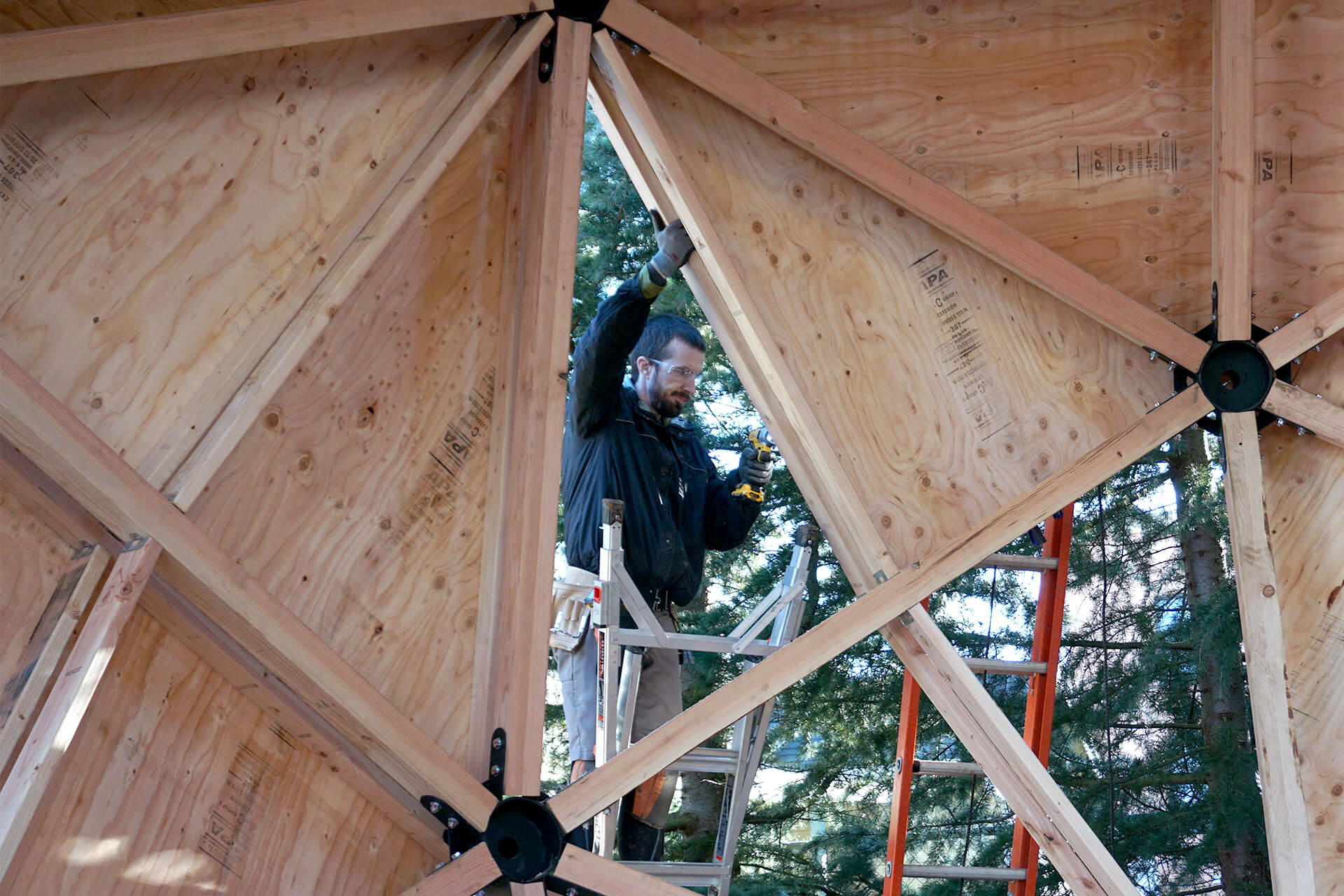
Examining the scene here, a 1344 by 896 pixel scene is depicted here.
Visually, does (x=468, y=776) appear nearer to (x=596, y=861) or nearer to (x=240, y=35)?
(x=596, y=861)

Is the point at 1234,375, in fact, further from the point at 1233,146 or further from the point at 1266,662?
the point at 1266,662

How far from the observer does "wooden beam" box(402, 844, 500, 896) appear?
3.83m

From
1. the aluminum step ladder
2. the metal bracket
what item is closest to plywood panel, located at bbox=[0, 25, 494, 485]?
the metal bracket

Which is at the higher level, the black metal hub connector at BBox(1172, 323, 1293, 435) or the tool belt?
the black metal hub connector at BBox(1172, 323, 1293, 435)

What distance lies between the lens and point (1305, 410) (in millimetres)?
Answer: 4387

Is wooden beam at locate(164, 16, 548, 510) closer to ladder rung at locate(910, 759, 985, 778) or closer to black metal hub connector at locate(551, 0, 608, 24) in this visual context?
black metal hub connector at locate(551, 0, 608, 24)

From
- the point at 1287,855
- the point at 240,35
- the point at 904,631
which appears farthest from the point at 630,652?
the point at 240,35

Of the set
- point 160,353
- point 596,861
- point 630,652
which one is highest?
point 630,652

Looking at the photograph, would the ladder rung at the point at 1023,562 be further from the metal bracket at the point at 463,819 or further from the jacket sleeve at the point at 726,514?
the metal bracket at the point at 463,819

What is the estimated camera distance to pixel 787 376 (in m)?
4.27

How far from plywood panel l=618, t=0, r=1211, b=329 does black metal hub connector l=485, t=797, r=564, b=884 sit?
2.52 meters

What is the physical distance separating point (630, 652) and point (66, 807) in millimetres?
2272

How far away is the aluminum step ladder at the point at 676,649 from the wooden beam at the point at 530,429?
39.2 inches

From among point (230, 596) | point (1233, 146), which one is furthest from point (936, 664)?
point (230, 596)
